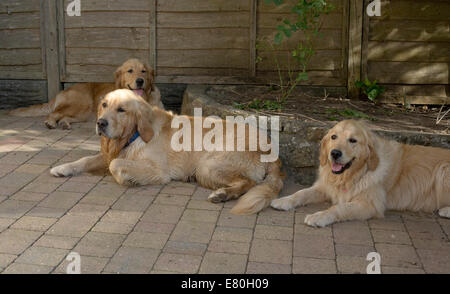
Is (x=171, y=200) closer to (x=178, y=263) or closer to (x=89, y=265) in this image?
(x=178, y=263)

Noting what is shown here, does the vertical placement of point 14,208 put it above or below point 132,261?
above

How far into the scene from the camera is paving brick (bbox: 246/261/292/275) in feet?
12.7

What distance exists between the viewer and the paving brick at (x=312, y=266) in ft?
12.8

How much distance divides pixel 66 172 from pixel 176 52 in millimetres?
3531

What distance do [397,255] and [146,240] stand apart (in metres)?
1.96

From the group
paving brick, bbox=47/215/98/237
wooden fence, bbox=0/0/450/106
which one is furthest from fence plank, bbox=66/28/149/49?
paving brick, bbox=47/215/98/237

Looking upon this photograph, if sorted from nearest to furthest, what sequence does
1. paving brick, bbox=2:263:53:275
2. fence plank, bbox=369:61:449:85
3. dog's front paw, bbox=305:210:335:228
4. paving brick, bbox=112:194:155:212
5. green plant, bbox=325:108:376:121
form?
paving brick, bbox=2:263:53:275, dog's front paw, bbox=305:210:335:228, paving brick, bbox=112:194:155:212, green plant, bbox=325:108:376:121, fence plank, bbox=369:61:449:85

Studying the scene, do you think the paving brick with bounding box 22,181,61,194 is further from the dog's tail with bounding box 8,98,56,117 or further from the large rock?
the dog's tail with bounding box 8,98,56,117

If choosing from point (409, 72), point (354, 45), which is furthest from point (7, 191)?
point (409, 72)

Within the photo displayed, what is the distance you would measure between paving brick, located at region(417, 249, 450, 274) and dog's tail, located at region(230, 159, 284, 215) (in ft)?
4.72

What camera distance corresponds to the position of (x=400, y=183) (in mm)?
5168

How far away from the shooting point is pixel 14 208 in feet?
16.1

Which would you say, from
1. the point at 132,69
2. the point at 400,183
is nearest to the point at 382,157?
the point at 400,183

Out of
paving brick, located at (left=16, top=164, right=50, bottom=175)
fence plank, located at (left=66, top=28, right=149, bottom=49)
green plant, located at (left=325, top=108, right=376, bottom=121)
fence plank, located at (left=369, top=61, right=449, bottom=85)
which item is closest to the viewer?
paving brick, located at (left=16, top=164, right=50, bottom=175)
